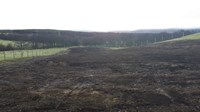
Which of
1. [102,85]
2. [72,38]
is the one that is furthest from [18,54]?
[72,38]

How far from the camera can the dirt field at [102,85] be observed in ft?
77.0

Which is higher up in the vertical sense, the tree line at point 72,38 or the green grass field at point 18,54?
the tree line at point 72,38

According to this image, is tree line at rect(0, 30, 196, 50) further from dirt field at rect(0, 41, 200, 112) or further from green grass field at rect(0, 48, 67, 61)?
dirt field at rect(0, 41, 200, 112)

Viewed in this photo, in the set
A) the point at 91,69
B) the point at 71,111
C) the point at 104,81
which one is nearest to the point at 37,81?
the point at 104,81

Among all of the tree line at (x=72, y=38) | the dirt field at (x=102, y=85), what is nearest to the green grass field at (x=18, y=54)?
the dirt field at (x=102, y=85)

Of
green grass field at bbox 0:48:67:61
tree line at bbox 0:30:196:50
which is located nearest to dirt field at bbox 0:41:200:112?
green grass field at bbox 0:48:67:61

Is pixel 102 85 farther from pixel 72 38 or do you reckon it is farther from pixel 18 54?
pixel 72 38

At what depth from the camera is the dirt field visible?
23.5 m

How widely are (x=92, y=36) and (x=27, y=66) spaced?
65.7m

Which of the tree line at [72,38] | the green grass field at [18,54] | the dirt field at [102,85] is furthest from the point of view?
the tree line at [72,38]

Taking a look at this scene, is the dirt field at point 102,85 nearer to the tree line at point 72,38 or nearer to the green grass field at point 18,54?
the green grass field at point 18,54

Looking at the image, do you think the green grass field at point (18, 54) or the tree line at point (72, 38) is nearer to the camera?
the green grass field at point (18, 54)

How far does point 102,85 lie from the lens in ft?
99.4

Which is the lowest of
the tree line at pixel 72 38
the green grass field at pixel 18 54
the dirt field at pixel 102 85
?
the dirt field at pixel 102 85
